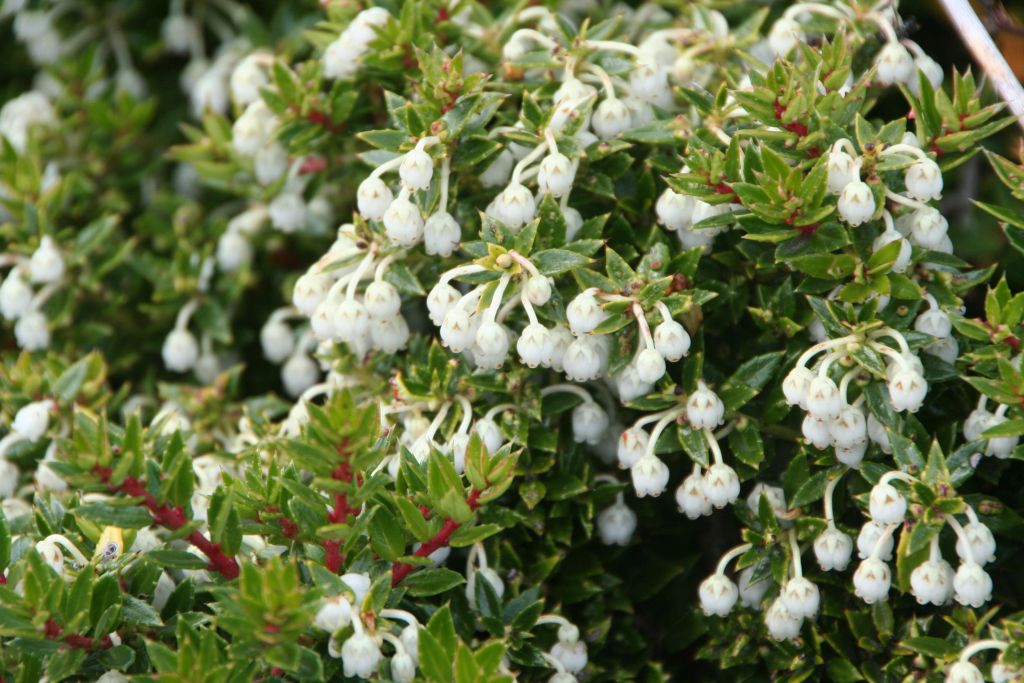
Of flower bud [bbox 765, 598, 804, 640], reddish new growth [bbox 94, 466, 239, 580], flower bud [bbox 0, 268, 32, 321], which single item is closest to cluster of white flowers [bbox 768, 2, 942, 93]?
flower bud [bbox 765, 598, 804, 640]

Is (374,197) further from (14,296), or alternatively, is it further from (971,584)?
(971,584)

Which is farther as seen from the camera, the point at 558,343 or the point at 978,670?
the point at 558,343

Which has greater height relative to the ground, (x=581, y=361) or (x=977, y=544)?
(x=581, y=361)

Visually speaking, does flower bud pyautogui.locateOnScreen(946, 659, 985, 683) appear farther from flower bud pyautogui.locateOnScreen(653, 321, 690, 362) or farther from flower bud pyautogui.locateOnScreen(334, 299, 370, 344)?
flower bud pyautogui.locateOnScreen(334, 299, 370, 344)

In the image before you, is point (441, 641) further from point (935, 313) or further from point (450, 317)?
point (935, 313)

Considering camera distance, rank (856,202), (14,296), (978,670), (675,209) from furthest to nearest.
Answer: (14,296) < (675,209) < (856,202) < (978,670)

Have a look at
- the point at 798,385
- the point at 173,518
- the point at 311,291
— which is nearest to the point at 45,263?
the point at 311,291

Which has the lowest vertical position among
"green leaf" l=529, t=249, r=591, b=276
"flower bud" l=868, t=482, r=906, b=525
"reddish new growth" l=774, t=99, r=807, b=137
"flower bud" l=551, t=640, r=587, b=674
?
"flower bud" l=551, t=640, r=587, b=674

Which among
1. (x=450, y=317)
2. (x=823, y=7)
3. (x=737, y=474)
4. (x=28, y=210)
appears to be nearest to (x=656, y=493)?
(x=737, y=474)
